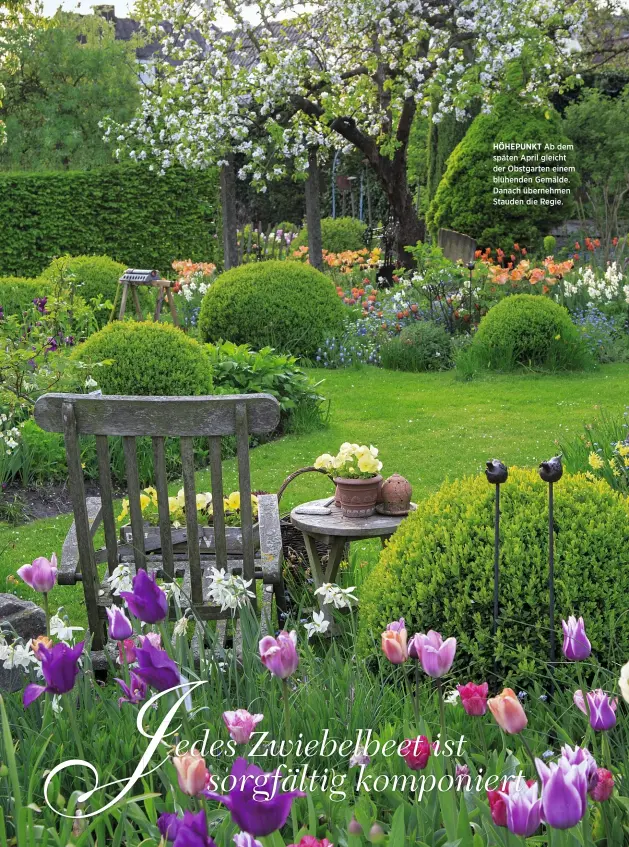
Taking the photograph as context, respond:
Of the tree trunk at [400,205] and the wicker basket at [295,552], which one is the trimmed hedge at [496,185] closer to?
the tree trunk at [400,205]

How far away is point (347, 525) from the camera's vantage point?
3.47m

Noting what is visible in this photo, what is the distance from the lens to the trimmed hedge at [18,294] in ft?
31.9

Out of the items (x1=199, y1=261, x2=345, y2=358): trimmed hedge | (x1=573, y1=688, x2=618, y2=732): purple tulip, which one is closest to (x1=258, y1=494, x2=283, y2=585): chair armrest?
(x1=573, y1=688, x2=618, y2=732): purple tulip

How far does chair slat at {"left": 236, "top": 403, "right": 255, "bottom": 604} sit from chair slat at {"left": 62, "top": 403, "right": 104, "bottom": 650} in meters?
0.50

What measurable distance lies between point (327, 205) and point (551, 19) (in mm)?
12804

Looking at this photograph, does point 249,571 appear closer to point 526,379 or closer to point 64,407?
point 64,407

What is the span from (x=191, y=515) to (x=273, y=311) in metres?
7.20

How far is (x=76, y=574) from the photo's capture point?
3156 mm

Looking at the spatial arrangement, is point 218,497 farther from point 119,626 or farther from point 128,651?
point 119,626

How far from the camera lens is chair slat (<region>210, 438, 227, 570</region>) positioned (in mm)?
2805

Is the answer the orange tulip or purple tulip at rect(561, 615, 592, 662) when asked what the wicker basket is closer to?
purple tulip at rect(561, 615, 592, 662)

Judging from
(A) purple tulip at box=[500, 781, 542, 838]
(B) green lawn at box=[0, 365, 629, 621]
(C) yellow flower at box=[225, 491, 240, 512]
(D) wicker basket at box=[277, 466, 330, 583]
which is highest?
(A) purple tulip at box=[500, 781, 542, 838]

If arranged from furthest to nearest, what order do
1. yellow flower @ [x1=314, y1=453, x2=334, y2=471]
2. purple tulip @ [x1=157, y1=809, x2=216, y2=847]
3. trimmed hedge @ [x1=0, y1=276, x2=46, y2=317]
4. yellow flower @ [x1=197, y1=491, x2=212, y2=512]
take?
1. trimmed hedge @ [x1=0, y1=276, x2=46, y2=317]
2. yellow flower @ [x1=197, y1=491, x2=212, y2=512]
3. yellow flower @ [x1=314, y1=453, x2=334, y2=471]
4. purple tulip @ [x1=157, y1=809, x2=216, y2=847]

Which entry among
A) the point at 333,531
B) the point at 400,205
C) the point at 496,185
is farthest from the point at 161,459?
the point at 496,185
